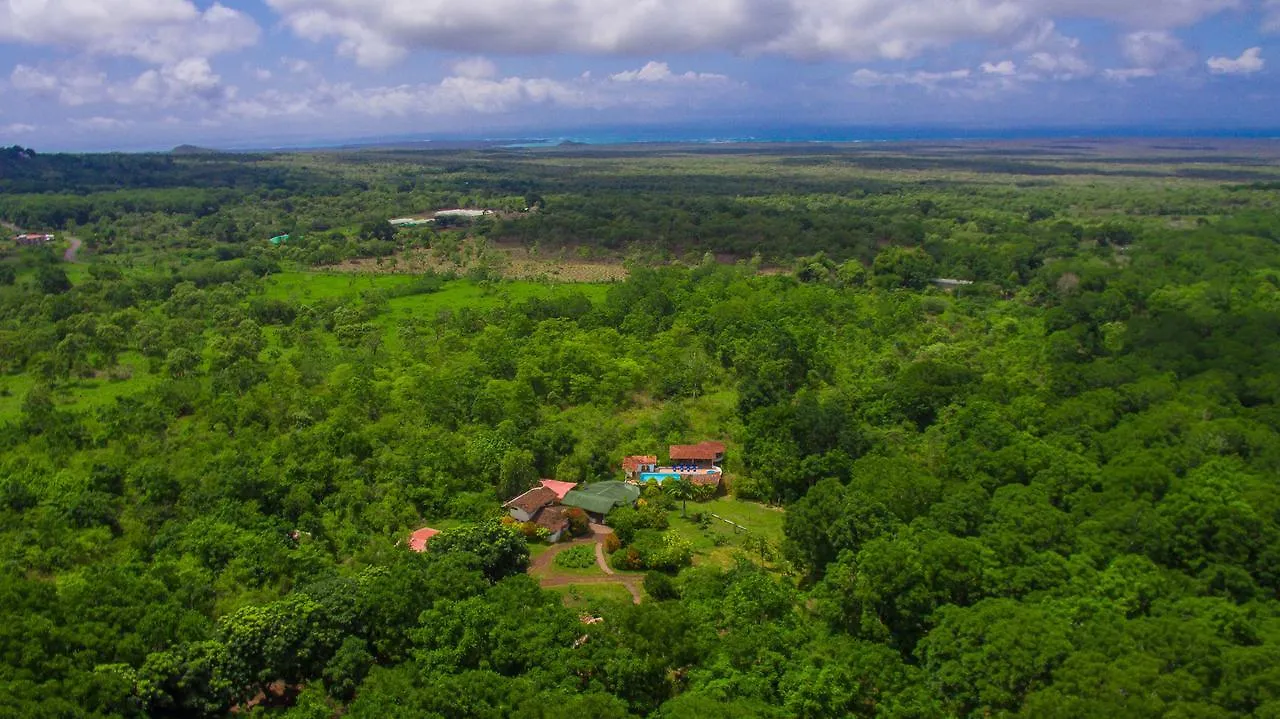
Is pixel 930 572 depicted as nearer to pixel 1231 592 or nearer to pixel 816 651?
pixel 816 651

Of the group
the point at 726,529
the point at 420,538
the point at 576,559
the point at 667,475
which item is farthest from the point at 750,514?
the point at 420,538

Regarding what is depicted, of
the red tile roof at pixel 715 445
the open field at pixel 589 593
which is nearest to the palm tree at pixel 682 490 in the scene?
the red tile roof at pixel 715 445

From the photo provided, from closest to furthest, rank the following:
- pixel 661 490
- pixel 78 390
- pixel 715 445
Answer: pixel 661 490 < pixel 715 445 < pixel 78 390

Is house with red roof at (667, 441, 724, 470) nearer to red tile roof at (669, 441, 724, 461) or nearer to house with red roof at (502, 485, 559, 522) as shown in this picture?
red tile roof at (669, 441, 724, 461)

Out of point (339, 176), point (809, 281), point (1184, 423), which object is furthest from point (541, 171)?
point (1184, 423)

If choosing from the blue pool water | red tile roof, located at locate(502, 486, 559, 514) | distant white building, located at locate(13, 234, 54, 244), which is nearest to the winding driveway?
red tile roof, located at locate(502, 486, 559, 514)

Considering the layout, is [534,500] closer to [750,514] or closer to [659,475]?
[659,475]
